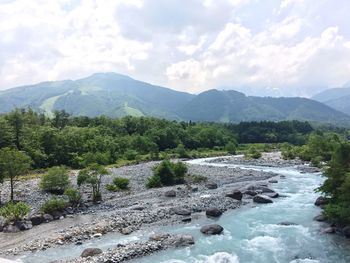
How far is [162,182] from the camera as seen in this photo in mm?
63000

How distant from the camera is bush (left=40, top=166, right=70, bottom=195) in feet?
180

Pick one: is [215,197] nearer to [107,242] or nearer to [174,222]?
[174,222]

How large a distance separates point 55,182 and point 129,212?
16428 millimetres

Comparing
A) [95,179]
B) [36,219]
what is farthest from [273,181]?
[36,219]

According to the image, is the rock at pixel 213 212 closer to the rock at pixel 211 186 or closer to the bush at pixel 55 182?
the rock at pixel 211 186

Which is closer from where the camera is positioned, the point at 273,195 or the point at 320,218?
the point at 320,218

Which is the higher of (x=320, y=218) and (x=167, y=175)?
(x=167, y=175)

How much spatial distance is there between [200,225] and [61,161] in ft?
194

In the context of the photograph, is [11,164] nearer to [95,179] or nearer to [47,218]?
[95,179]

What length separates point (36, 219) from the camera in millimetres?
39875

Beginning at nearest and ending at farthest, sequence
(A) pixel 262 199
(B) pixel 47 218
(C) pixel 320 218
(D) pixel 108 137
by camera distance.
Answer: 1. (C) pixel 320 218
2. (B) pixel 47 218
3. (A) pixel 262 199
4. (D) pixel 108 137

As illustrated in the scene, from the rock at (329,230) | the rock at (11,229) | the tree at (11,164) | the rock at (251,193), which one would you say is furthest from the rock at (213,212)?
the tree at (11,164)

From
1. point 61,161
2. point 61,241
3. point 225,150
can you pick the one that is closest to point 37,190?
point 61,241

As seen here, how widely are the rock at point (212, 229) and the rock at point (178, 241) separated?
2.69 meters
